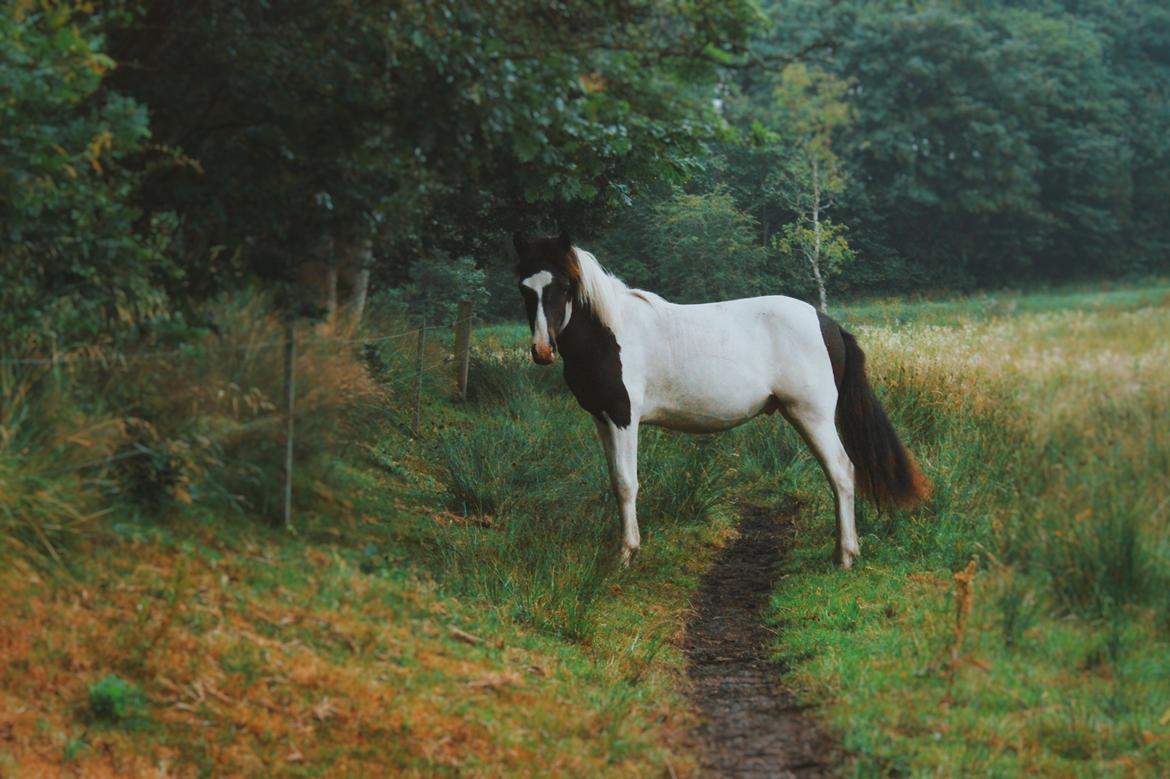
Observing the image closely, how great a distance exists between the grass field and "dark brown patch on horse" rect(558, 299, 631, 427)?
1.04m

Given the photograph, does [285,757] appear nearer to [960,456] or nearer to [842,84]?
[960,456]

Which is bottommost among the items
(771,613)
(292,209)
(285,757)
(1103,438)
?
(771,613)

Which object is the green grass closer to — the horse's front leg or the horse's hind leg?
the horse's hind leg

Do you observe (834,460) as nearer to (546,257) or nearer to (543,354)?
(543,354)

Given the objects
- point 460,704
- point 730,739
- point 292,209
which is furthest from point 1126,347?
point 292,209

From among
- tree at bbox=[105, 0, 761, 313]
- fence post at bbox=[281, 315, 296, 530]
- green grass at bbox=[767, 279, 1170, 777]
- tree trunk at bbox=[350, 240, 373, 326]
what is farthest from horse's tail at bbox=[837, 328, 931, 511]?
fence post at bbox=[281, 315, 296, 530]

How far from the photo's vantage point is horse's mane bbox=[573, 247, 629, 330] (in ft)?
26.5

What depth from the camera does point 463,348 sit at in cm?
1358

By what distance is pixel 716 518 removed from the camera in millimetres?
9930

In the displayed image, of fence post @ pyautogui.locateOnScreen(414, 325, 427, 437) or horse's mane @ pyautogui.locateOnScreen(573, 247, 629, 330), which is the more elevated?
horse's mane @ pyautogui.locateOnScreen(573, 247, 629, 330)

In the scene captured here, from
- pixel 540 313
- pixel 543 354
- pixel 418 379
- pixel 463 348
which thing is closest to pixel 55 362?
pixel 543 354

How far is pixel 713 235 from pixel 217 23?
25.0 feet

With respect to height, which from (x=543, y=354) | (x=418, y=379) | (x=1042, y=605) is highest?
(x=543, y=354)

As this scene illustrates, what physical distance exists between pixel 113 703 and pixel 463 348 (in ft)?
29.8
